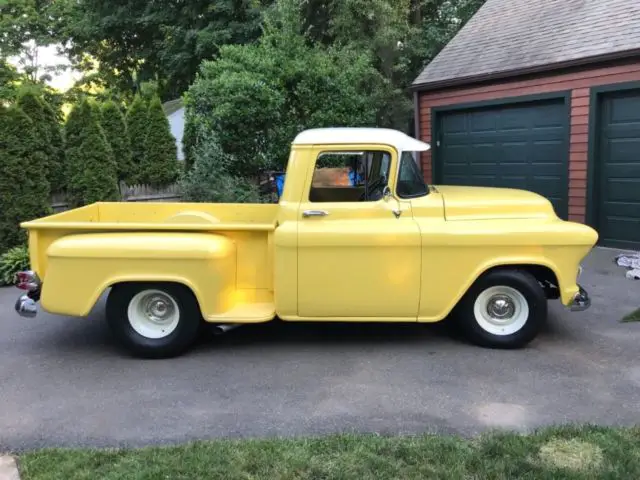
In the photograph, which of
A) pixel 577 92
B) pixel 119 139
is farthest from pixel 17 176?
pixel 577 92

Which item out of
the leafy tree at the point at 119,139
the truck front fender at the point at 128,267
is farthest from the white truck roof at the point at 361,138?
the leafy tree at the point at 119,139

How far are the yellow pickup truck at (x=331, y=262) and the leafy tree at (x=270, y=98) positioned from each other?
17.1 feet

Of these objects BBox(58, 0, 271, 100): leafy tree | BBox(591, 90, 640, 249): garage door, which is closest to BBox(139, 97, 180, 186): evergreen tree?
BBox(58, 0, 271, 100): leafy tree

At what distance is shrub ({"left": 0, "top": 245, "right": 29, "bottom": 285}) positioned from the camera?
845 cm

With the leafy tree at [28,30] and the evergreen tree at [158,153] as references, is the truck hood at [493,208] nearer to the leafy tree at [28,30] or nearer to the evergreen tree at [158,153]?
the evergreen tree at [158,153]

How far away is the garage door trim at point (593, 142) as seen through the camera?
9781 mm

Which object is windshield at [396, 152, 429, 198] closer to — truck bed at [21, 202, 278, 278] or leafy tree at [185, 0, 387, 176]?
truck bed at [21, 202, 278, 278]

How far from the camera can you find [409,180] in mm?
5582

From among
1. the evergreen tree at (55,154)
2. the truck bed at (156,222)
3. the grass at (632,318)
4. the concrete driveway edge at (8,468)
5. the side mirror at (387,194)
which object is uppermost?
the evergreen tree at (55,154)

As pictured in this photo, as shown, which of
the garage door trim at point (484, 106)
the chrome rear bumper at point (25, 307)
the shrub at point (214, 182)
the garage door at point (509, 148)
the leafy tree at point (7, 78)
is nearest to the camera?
the chrome rear bumper at point (25, 307)

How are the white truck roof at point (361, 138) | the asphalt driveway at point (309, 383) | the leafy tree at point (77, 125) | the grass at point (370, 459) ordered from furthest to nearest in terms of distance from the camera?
the leafy tree at point (77, 125), the white truck roof at point (361, 138), the asphalt driveway at point (309, 383), the grass at point (370, 459)

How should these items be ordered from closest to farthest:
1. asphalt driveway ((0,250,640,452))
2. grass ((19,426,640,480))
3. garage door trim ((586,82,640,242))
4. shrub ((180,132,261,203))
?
grass ((19,426,640,480))
asphalt driveway ((0,250,640,452))
garage door trim ((586,82,640,242))
shrub ((180,132,261,203))

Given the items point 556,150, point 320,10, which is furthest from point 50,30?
point 556,150

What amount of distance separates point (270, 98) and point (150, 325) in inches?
235
